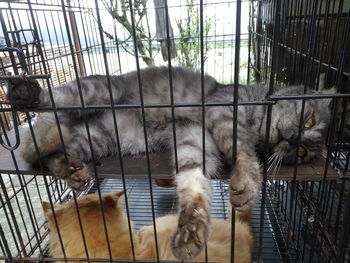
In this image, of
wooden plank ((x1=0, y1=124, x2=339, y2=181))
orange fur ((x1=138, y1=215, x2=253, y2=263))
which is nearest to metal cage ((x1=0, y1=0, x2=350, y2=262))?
wooden plank ((x1=0, y1=124, x2=339, y2=181))

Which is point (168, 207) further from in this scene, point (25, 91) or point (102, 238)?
point (25, 91)

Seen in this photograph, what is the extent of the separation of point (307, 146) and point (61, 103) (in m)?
0.97

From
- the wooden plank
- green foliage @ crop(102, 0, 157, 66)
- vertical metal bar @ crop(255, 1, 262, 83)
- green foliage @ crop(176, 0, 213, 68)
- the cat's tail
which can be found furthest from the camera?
green foliage @ crop(176, 0, 213, 68)

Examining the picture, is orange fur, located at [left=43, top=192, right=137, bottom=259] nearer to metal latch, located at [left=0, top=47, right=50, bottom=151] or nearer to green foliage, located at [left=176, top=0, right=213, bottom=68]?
metal latch, located at [left=0, top=47, right=50, bottom=151]

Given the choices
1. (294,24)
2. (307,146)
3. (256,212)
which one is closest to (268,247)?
(256,212)

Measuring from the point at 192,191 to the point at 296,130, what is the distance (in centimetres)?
47

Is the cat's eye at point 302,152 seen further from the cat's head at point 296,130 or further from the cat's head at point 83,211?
the cat's head at point 83,211

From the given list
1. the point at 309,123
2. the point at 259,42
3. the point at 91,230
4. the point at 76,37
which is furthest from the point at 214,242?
the point at 259,42

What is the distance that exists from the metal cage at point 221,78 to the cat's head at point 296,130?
48mm

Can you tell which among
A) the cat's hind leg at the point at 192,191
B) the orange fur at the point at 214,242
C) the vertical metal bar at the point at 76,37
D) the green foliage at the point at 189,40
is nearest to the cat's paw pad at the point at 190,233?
the cat's hind leg at the point at 192,191

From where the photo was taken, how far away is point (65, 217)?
105 cm

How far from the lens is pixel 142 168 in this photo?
1.03 meters

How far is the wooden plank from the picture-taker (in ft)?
3.05

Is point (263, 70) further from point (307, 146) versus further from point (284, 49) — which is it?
point (307, 146)
